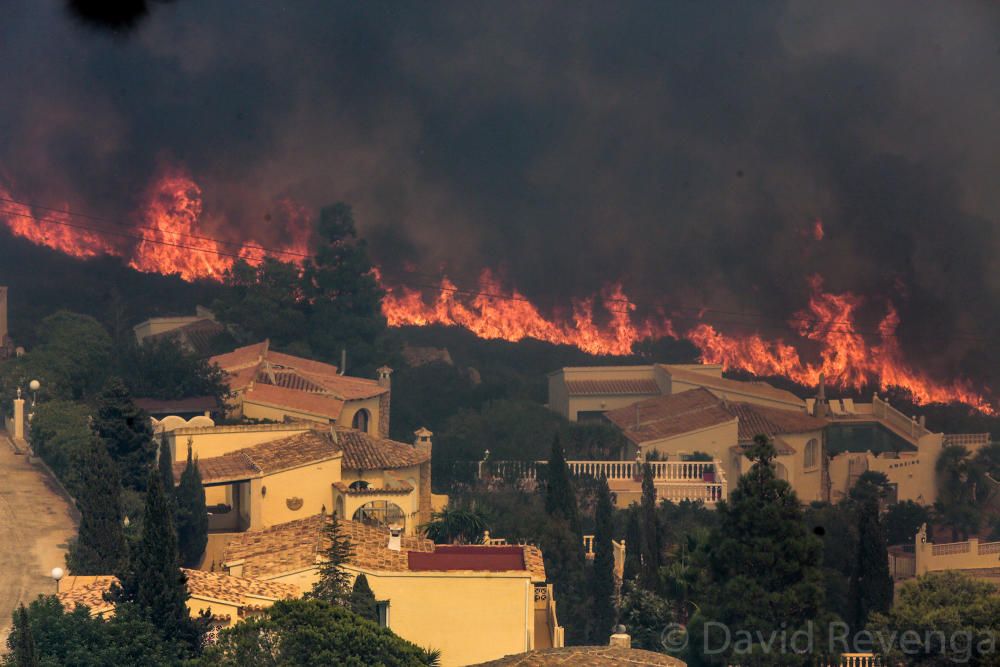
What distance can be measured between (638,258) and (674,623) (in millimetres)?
59966

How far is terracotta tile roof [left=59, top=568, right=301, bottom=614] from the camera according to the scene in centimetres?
5162

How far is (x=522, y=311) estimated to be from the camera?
113 meters

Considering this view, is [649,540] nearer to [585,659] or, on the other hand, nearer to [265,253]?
[585,659]

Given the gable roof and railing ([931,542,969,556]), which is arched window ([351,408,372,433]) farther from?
railing ([931,542,969,556])

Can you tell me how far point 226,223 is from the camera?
4577 inches

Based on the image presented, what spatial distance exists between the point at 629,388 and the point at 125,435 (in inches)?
1255

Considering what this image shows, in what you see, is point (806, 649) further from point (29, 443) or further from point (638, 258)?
point (638, 258)

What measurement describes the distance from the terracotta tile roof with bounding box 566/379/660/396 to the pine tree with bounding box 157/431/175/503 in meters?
28.8

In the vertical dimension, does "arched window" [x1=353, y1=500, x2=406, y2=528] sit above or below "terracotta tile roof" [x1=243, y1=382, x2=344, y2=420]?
below

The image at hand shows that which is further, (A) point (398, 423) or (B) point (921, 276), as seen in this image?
(B) point (921, 276)

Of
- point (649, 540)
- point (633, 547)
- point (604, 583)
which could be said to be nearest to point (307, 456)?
point (604, 583)

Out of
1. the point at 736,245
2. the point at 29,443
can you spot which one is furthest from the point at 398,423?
the point at 736,245

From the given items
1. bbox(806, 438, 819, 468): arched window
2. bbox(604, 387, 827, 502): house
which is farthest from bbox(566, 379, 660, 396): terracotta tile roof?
bbox(806, 438, 819, 468): arched window

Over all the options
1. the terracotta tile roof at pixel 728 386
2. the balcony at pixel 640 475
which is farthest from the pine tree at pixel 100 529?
the terracotta tile roof at pixel 728 386
